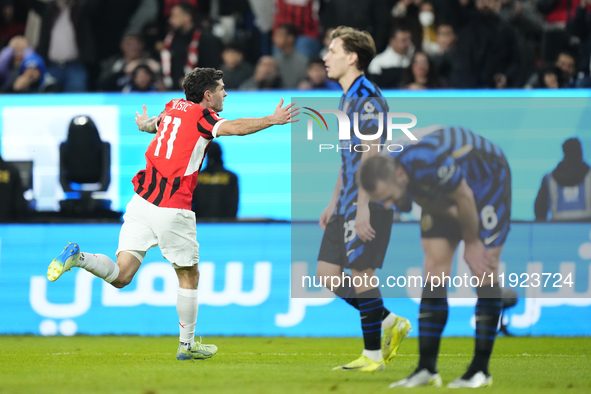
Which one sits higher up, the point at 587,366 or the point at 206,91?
the point at 206,91

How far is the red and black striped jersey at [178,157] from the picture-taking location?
5867 millimetres

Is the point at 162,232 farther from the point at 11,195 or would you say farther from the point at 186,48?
the point at 186,48

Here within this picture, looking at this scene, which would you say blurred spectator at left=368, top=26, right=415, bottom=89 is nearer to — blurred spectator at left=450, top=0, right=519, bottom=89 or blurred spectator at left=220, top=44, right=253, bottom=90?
blurred spectator at left=450, top=0, right=519, bottom=89

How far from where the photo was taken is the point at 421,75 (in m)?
9.56

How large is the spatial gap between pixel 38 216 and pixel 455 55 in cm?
534

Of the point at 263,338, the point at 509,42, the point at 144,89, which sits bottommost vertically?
the point at 263,338

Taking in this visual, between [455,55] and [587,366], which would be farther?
[455,55]

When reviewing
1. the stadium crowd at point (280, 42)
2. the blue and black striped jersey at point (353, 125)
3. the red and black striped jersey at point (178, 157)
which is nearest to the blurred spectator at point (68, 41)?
the stadium crowd at point (280, 42)

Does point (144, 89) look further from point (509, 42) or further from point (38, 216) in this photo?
point (509, 42)

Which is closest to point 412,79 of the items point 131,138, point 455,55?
point 455,55

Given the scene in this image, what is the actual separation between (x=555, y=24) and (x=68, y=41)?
21.3 feet

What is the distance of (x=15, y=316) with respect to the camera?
338 inches

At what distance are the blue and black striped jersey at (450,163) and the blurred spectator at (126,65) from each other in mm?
6507

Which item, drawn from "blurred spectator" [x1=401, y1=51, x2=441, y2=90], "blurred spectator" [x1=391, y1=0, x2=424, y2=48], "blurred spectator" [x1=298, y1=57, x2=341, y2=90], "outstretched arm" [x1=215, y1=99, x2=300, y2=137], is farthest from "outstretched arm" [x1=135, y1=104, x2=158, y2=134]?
"blurred spectator" [x1=391, y1=0, x2=424, y2=48]
